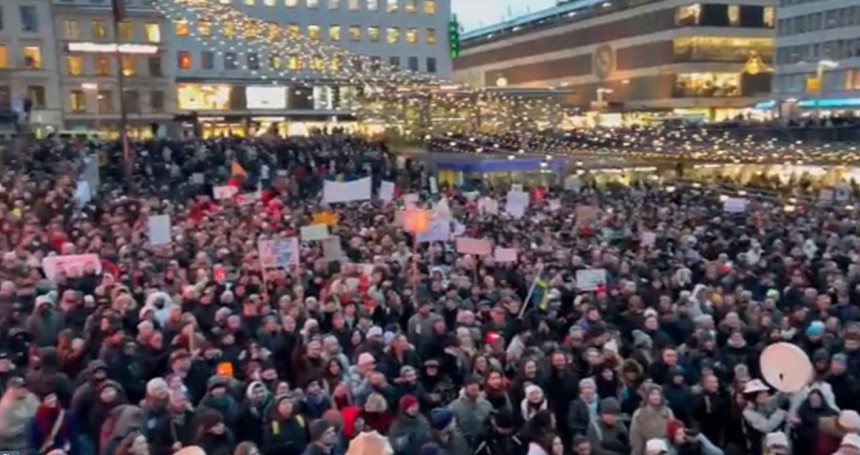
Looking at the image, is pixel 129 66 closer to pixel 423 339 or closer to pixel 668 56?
pixel 668 56

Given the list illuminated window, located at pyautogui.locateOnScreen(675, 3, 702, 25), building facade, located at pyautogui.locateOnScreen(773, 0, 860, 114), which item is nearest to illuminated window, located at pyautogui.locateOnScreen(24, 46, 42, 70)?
illuminated window, located at pyautogui.locateOnScreen(675, 3, 702, 25)

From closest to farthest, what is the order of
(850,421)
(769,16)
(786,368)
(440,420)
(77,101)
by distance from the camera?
(850,421), (440,420), (786,368), (77,101), (769,16)

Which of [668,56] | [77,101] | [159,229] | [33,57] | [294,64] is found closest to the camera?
[159,229]

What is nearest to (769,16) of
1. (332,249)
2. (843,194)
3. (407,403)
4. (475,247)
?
(843,194)

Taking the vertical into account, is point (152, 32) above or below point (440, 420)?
above

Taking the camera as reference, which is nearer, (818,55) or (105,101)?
(818,55)

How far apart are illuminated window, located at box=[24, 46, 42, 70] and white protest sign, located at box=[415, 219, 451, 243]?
178 feet

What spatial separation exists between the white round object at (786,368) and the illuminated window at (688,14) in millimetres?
69317

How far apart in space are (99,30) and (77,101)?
4973 millimetres

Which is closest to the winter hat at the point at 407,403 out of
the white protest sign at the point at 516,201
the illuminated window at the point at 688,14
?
the white protest sign at the point at 516,201

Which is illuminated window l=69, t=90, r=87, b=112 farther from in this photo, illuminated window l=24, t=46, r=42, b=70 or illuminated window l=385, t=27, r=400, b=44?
illuminated window l=385, t=27, r=400, b=44

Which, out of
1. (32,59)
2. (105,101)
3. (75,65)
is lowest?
(105,101)

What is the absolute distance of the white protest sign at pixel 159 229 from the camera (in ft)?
56.3

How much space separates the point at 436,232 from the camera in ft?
59.1
